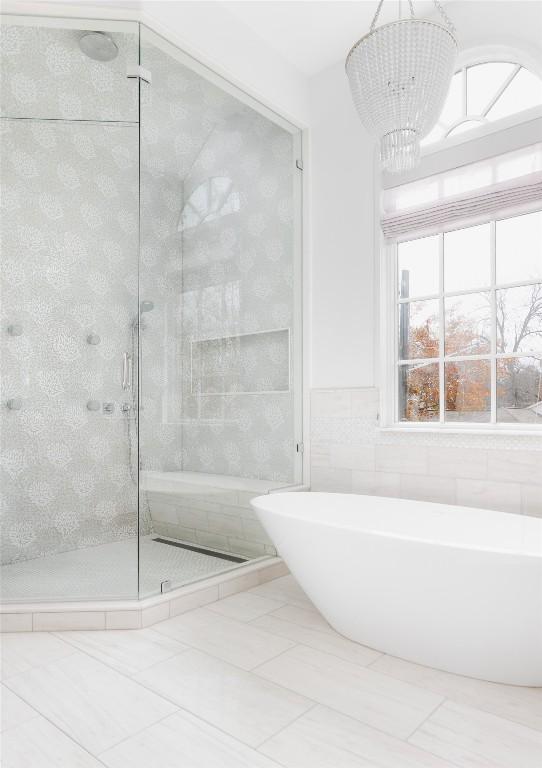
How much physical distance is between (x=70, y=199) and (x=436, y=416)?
2271 millimetres

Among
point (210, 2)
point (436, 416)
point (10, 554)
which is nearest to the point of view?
point (10, 554)

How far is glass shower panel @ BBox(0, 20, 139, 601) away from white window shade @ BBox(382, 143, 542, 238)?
5.10 feet

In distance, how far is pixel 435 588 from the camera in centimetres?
179

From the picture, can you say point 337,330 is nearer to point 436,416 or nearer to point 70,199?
point 436,416

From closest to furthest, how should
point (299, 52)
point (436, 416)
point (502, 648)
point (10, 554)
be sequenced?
1. point (502, 648)
2. point (10, 554)
3. point (436, 416)
4. point (299, 52)

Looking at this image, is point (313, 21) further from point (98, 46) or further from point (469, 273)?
point (469, 273)

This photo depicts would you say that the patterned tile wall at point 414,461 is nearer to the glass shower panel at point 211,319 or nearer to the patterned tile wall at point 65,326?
the glass shower panel at point 211,319

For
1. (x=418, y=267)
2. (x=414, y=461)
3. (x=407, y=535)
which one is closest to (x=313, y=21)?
(x=418, y=267)

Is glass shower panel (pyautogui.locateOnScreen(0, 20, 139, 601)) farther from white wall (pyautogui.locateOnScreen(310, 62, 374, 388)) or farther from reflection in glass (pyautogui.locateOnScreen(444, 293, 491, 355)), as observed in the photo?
reflection in glass (pyautogui.locateOnScreen(444, 293, 491, 355))

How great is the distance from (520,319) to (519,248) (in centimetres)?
38

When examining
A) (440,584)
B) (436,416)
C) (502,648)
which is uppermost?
(436,416)

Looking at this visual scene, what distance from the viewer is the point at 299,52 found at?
3271 millimetres

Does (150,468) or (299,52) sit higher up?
(299,52)

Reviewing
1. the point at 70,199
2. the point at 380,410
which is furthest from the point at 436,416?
the point at 70,199
